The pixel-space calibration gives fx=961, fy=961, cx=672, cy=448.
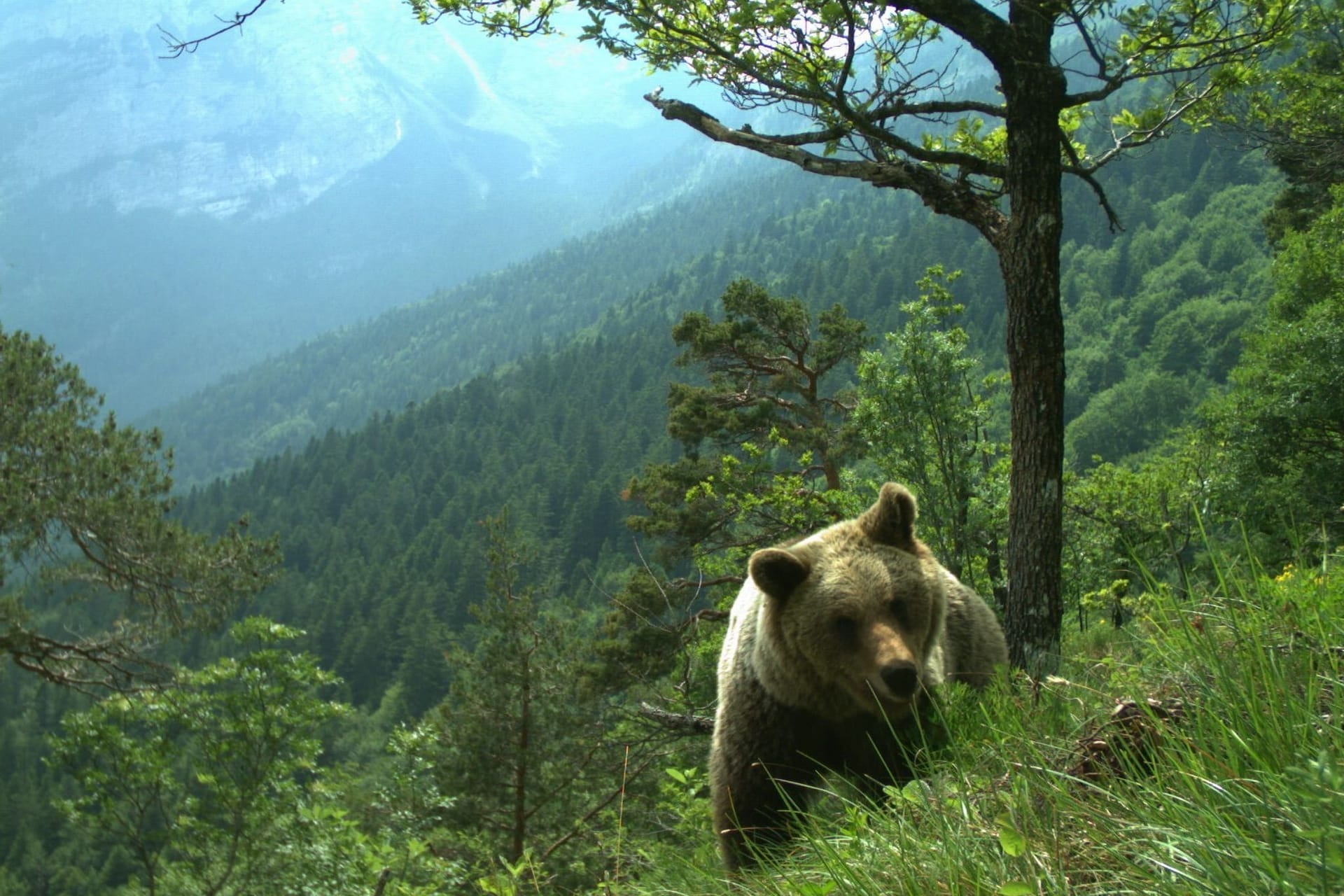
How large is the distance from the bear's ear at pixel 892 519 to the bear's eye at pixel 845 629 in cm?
53

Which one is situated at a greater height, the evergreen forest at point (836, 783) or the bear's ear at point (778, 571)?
the bear's ear at point (778, 571)

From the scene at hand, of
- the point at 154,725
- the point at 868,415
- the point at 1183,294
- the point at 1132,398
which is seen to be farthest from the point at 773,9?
the point at 1183,294

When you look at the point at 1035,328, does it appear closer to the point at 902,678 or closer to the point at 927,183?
the point at 927,183

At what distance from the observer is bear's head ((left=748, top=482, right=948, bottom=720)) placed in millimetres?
3822

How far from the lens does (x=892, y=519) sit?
4.27m

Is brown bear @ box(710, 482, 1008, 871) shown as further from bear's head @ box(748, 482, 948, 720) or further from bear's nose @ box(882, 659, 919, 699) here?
bear's nose @ box(882, 659, 919, 699)

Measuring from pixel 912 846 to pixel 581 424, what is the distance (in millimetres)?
125819

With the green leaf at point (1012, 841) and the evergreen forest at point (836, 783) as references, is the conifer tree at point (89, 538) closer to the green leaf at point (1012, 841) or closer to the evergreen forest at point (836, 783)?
the evergreen forest at point (836, 783)

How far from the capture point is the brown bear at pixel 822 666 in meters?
3.88

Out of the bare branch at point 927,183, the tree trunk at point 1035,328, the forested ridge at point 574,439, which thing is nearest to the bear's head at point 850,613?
the tree trunk at point 1035,328

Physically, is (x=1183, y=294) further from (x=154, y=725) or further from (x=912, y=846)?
(x=912, y=846)

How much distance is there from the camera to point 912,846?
86.0 inches

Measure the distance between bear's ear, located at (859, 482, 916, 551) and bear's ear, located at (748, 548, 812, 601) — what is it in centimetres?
41

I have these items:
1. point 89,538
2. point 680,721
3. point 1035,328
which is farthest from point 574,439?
point 1035,328
